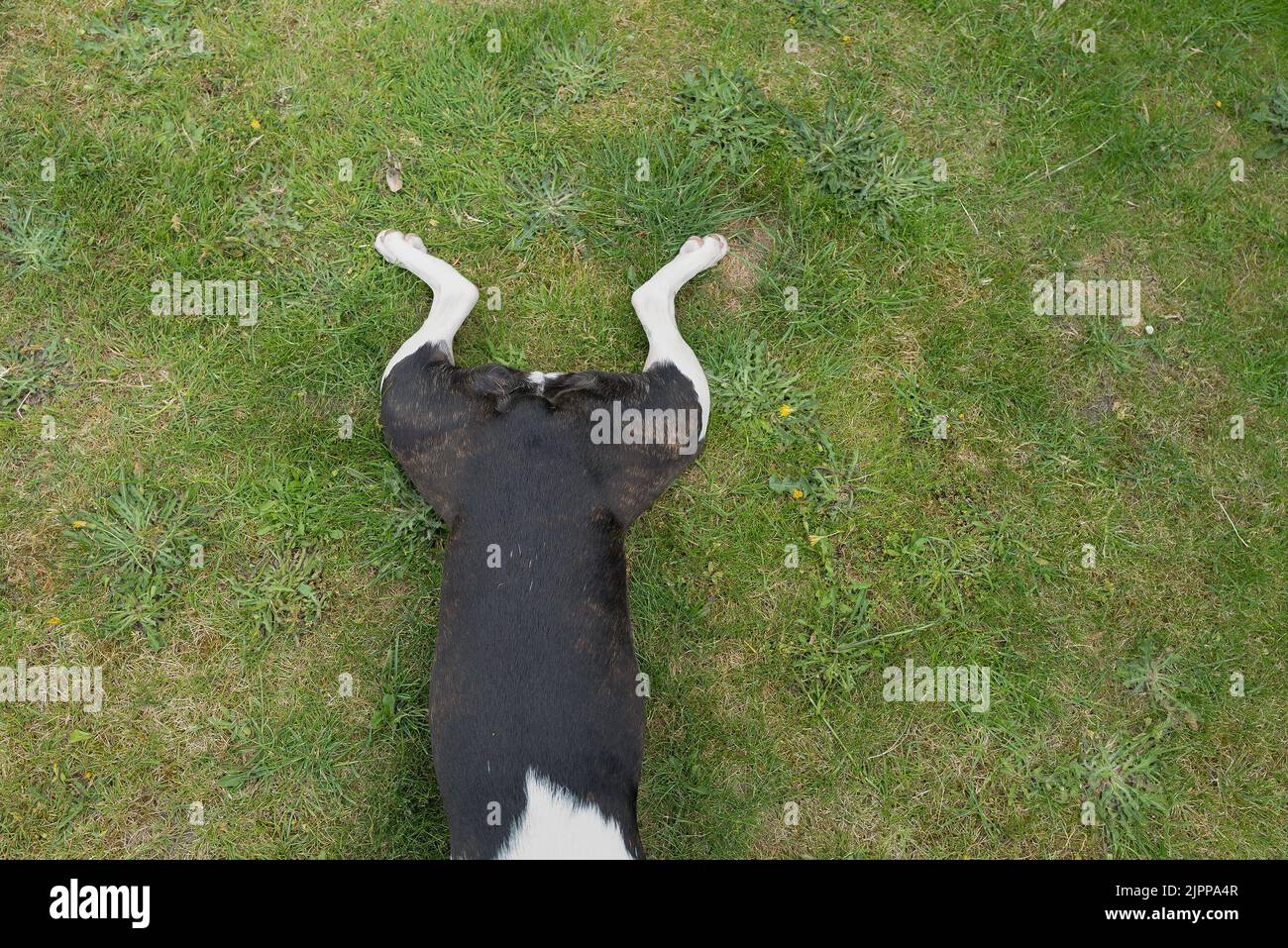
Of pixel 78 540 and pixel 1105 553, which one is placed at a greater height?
pixel 78 540

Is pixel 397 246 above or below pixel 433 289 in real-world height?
above

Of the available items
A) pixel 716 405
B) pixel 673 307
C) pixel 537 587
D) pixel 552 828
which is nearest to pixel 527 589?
pixel 537 587

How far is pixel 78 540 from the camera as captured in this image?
4160 millimetres

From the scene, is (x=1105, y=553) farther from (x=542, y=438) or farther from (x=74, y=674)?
(x=74, y=674)

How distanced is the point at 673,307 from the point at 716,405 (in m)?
0.57

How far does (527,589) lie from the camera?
3057 mm

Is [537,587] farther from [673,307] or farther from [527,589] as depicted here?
[673,307]

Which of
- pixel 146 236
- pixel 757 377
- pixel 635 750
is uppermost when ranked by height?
pixel 146 236

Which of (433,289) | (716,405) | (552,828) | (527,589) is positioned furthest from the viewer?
(716,405)

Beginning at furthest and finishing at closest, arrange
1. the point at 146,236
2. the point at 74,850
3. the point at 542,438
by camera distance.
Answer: the point at 146,236 → the point at 74,850 → the point at 542,438

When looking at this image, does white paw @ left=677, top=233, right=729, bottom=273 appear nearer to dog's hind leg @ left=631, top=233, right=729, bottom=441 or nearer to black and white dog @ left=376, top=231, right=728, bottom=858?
dog's hind leg @ left=631, top=233, right=729, bottom=441

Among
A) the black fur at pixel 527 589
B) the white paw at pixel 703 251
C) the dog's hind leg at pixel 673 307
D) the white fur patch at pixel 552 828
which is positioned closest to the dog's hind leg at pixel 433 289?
the black fur at pixel 527 589

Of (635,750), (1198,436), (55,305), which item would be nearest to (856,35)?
(1198,436)

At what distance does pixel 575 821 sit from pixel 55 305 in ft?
12.7
